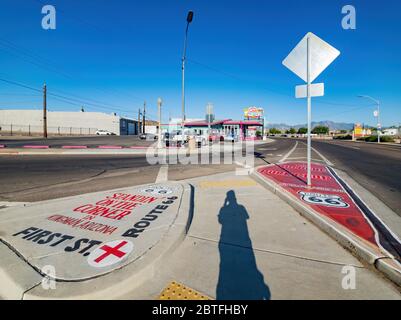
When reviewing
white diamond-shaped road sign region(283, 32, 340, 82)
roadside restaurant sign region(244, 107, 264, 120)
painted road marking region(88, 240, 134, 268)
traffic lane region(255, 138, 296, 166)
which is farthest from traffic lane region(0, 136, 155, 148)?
roadside restaurant sign region(244, 107, 264, 120)

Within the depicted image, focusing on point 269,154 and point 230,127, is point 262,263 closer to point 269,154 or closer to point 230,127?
point 269,154

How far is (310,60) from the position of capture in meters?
5.36

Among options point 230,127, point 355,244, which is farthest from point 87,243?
point 230,127

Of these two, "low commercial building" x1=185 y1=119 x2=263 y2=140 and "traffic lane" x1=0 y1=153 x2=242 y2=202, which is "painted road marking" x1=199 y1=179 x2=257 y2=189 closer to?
"traffic lane" x1=0 y1=153 x2=242 y2=202

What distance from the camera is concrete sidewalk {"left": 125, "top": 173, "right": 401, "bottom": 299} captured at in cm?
224

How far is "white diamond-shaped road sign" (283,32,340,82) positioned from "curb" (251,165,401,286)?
10.5 ft

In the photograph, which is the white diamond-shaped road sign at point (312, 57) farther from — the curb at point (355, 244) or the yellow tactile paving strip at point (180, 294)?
the yellow tactile paving strip at point (180, 294)

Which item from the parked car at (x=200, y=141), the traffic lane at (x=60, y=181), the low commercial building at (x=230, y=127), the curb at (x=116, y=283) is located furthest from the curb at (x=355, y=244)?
the low commercial building at (x=230, y=127)

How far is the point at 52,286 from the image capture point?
2229 mm

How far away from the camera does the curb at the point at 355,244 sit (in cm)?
246

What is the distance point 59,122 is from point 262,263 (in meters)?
77.2

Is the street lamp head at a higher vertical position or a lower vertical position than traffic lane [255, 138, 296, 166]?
higher

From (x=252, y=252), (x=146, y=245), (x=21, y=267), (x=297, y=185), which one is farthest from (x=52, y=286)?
(x=297, y=185)

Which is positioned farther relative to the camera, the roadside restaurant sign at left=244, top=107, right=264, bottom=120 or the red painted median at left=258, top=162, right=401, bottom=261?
the roadside restaurant sign at left=244, top=107, right=264, bottom=120
